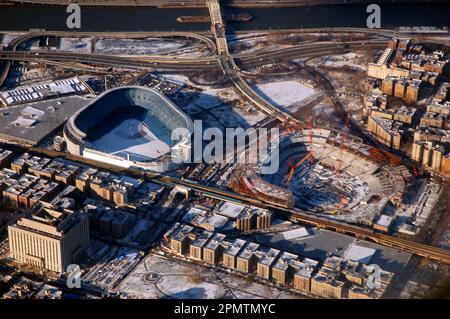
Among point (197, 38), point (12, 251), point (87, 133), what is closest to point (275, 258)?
point (12, 251)

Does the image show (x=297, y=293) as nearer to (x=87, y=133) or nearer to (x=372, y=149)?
(x=372, y=149)

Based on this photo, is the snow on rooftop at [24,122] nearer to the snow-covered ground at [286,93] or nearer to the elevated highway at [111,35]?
the elevated highway at [111,35]

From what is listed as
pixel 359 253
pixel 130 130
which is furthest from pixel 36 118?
pixel 359 253

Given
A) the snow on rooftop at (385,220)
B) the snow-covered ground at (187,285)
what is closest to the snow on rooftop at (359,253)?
the snow on rooftop at (385,220)

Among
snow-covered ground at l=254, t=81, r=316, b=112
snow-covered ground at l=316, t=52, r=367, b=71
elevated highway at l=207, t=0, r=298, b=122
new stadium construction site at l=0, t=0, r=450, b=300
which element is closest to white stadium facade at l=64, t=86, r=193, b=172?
new stadium construction site at l=0, t=0, r=450, b=300

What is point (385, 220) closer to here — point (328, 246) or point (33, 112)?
point (328, 246)
